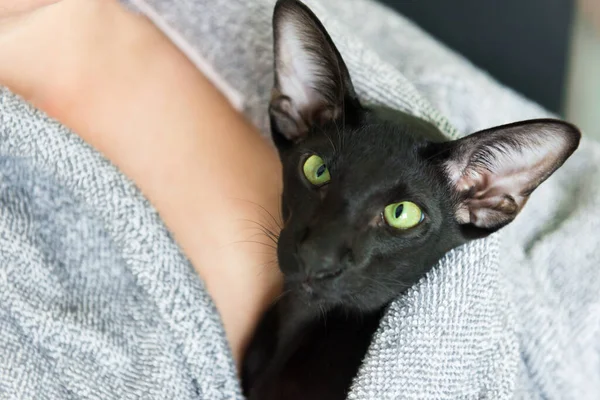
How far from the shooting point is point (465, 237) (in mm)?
782

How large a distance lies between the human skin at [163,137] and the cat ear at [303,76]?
0.13m

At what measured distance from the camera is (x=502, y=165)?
2.45ft

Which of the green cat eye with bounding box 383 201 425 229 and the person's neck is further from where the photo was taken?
the person's neck

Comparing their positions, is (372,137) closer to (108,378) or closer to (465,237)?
(465,237)

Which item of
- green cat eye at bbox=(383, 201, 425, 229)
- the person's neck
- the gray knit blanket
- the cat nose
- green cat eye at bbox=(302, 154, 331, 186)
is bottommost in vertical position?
the gray knit blanket

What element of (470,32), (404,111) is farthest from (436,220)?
(470,32)

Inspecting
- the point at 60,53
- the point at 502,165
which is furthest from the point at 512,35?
the point at 60,53

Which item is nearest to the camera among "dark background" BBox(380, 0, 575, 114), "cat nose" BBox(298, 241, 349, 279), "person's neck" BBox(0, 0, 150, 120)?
"cat nose" BBox(298, 241, 349, 279)

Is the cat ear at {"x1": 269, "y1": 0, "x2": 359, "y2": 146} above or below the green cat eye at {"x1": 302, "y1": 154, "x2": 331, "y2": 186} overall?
above

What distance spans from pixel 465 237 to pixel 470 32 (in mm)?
708

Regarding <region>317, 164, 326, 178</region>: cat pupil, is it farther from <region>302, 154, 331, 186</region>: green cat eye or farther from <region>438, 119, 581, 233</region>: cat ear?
<region>438, 119, 581, 233</region>: cat ear

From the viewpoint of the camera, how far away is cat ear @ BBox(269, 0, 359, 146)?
30.1 inches

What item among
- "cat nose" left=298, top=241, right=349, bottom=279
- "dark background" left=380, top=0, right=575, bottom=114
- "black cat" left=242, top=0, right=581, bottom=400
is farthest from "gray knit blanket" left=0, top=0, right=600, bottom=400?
"dark background" left=380, top=0, right=575, bottom=114

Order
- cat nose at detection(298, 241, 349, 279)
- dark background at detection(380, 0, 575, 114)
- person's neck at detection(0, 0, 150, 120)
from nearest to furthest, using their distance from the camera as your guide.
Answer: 1. cat nose at detection(298, 241, 349, 279)
2. person's neck at detection(0, 0, 150, 120)
3. dark background at detection(380, 0, 575, 114)
